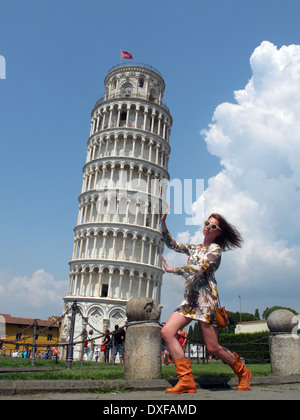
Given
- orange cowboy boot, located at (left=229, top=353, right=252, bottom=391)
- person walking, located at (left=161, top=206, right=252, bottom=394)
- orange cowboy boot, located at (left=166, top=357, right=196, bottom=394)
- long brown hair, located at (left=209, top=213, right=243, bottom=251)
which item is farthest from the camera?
long brown hair, located at (left=209, top=213, right=243, bottom=251)

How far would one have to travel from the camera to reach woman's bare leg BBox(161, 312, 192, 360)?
5152mm

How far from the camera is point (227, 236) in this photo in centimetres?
598

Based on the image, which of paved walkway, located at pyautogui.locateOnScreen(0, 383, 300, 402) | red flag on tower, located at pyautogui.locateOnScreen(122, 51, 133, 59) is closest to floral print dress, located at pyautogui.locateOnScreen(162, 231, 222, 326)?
paved walkway, located at pyautogui.locateOnScreen(0, 383, 300, 402)

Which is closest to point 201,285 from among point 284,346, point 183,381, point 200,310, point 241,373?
point 200,310

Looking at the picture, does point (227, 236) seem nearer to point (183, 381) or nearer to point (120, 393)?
point (183, 381)

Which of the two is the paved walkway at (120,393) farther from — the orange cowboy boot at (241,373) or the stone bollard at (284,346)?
the stone bollard at (284,346)

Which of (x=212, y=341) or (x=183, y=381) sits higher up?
(x=212, y=341)

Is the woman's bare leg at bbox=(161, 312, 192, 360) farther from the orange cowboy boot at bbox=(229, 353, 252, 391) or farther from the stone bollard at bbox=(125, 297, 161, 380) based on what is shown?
the stone bollard at bbox=(125, 297, 161, 380)

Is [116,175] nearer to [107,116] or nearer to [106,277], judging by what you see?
[107,116]

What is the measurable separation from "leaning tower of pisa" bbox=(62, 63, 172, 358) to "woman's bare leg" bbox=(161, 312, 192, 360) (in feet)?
116

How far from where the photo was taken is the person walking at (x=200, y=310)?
200 inches

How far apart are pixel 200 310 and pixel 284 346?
13.7 feet

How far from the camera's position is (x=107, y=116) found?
4819 cm

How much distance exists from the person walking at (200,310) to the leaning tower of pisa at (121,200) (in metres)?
35.3
